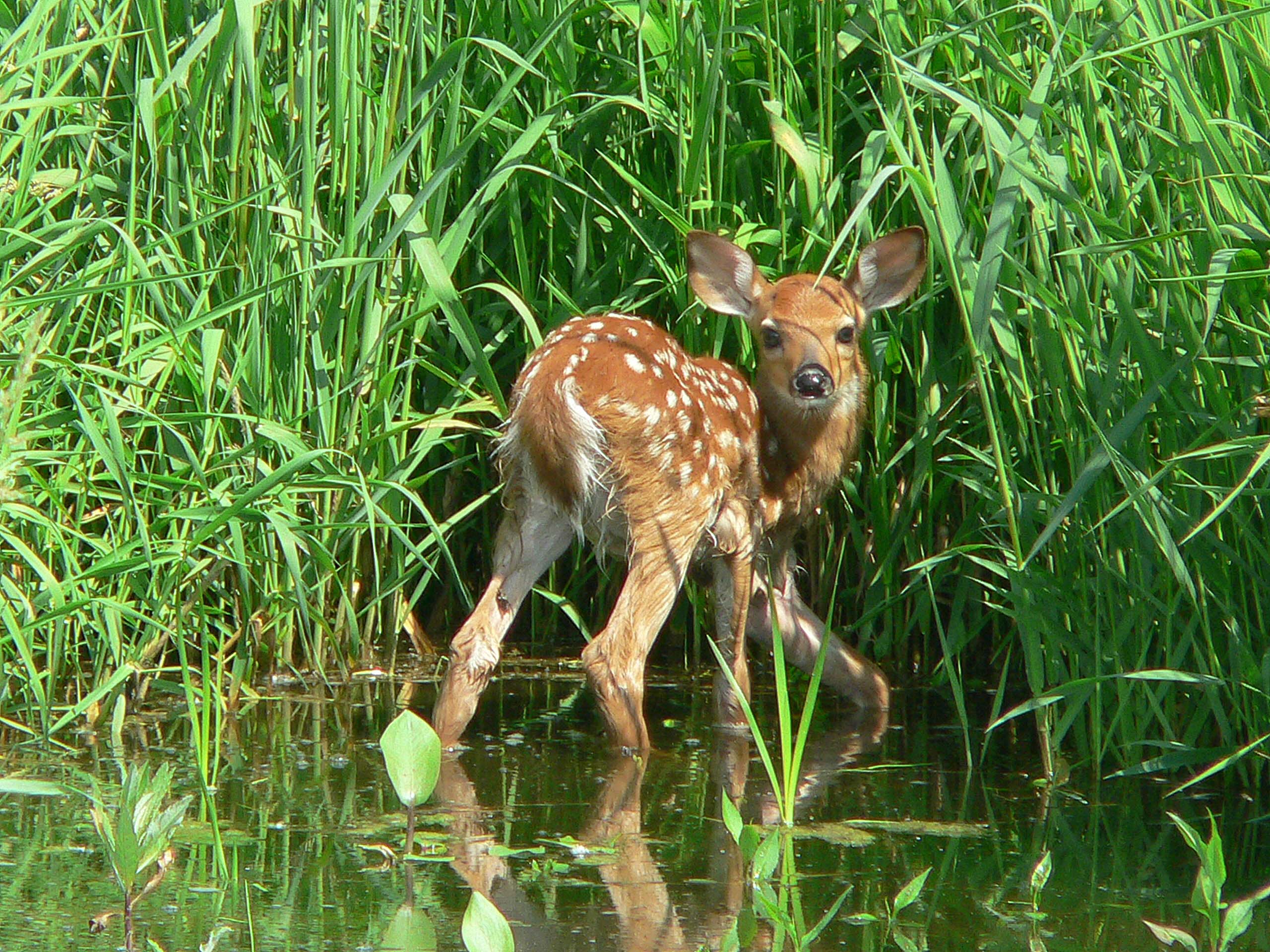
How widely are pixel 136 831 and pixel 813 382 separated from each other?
256 cm

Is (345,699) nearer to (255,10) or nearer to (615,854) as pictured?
(615,854)

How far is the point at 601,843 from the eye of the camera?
11.3 feet

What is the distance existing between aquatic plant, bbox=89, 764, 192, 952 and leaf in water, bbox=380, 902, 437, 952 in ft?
1.31

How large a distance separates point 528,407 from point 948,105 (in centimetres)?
151

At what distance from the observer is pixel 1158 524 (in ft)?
11.7

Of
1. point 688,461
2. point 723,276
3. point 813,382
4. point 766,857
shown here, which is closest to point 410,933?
point 766,857

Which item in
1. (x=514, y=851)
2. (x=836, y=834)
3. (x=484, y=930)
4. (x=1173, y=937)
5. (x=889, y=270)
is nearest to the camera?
(x=484, y=930)

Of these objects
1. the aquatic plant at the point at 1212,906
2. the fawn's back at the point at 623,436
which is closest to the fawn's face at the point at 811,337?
the fawn's back at the point at 623,436

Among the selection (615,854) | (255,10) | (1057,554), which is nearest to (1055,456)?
(1057,554)

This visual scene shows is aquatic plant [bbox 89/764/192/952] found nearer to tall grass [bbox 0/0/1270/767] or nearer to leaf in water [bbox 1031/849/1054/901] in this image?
tall grass [bbox 0/0/1270/767]

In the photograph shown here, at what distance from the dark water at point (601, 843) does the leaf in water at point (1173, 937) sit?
0.08m

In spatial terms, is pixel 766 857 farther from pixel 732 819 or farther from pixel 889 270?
pixel 889 270

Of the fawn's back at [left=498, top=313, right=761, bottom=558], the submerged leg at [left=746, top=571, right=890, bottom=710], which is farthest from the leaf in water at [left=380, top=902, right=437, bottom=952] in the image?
the submerged leg at [left=746, top=571, right=890, bottom=710]

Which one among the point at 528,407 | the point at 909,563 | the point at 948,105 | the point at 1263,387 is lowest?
the point at 909,563
